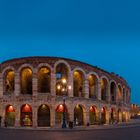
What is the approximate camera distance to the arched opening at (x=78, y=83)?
6194 centimetres

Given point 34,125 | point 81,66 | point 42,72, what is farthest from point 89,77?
point 34,125

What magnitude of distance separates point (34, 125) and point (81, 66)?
44.7 feet

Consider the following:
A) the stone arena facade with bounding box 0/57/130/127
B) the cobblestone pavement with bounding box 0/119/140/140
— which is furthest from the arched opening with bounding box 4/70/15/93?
the cobblestone pavement with bounding box 0/119/140/140

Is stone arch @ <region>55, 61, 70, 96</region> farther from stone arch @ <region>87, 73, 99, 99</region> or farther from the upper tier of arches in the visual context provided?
stone arch @ <region>87, 73, 99, 99</region>

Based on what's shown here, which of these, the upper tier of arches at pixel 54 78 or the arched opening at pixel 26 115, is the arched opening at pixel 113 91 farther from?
the arched opening at pixel 26 115

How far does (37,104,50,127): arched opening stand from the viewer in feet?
187

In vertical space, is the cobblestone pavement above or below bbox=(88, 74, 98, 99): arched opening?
below

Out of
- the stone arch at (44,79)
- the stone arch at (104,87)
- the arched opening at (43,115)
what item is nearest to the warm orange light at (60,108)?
the arched opening at (43,115)

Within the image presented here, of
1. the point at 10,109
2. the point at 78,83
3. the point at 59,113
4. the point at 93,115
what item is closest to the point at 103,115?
the point at 93,115

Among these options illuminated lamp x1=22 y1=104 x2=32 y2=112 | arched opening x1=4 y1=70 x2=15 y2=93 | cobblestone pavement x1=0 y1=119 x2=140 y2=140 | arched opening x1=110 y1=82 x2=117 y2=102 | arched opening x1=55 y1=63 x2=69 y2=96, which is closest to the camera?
cobblestone pavement x1=0 y1=119 x2=140 y2=140

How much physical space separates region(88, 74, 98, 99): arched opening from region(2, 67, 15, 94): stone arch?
14754 mm

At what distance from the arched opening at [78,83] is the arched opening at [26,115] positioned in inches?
420

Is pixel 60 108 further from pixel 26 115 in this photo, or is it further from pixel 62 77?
pixel 62 77

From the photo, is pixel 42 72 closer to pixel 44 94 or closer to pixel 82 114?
pixel 44 94
